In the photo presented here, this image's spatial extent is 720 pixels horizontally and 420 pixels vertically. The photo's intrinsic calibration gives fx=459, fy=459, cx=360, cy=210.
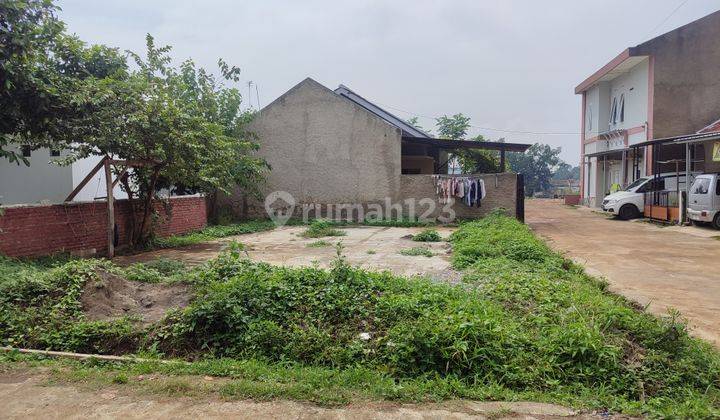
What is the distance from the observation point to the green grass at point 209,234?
1190cm

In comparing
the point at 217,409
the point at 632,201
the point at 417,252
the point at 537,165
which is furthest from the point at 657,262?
the point at 537,165

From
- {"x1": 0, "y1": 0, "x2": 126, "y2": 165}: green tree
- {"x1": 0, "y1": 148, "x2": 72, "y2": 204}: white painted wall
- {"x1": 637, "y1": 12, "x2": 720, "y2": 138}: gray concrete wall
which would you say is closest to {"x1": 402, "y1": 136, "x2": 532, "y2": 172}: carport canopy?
{"x1": 637, "y1": 12, "x2": 720, "y2": 138}: gray concrete wall

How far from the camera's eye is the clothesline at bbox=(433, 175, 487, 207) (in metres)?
17.1

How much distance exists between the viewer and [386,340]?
4113 millimetres

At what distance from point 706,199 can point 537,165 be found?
45.8 metres

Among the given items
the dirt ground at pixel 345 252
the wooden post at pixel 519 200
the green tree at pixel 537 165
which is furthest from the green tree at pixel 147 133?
the green tree at pixel 537 165

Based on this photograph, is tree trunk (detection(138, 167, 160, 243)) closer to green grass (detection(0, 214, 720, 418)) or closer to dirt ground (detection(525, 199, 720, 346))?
green grass (detection(0, 214, 720, 418))

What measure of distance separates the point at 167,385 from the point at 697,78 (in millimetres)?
24285

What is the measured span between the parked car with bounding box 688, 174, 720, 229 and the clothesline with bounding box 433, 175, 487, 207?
6.52 m

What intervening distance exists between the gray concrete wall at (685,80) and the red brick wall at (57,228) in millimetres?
21337

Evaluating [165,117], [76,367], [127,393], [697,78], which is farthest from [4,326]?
[697,78]

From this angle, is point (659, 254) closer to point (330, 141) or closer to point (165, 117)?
point (165, 117)

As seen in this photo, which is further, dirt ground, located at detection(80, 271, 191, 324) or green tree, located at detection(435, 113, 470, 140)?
green tree, located at detection(435, 113, 470, 140)

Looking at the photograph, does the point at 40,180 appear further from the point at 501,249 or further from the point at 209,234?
the point at 501,249
